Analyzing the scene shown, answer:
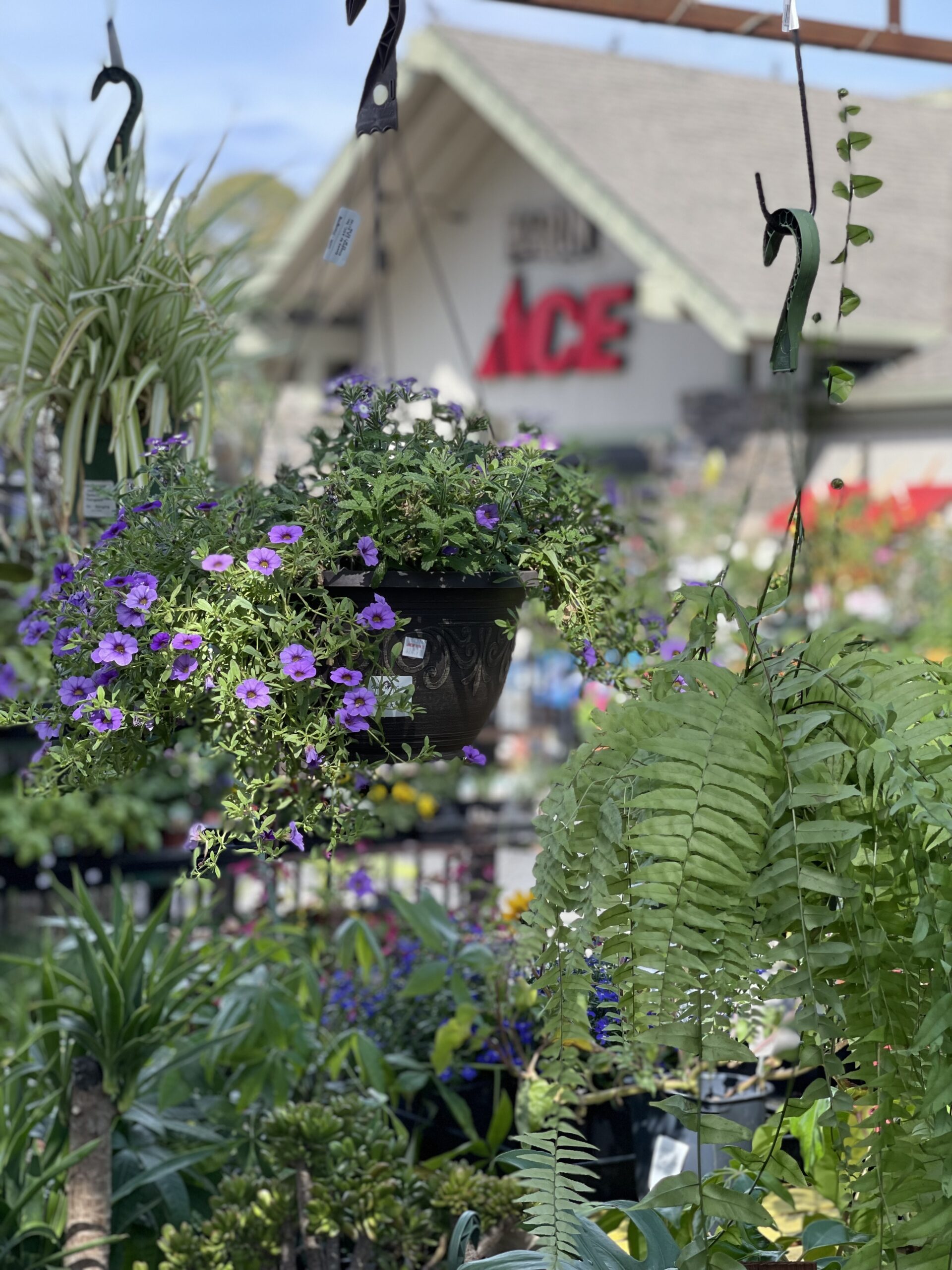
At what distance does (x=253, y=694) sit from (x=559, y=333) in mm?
10269

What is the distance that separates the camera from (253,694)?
1502mm

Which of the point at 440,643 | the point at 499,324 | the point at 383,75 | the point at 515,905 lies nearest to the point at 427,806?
the point at 515,905

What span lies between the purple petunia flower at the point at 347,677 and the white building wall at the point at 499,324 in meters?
7.89

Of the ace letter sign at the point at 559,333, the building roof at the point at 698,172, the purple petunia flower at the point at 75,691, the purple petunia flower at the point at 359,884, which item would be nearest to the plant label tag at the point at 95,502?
the purple petunia flower at the point at 75,691

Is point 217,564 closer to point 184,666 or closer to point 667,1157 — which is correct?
point 184,666

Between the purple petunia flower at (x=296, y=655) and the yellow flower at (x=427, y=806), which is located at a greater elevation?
the purple petunia flower at (x=296, y=655)

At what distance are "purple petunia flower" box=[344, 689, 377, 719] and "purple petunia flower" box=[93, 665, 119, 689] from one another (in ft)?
0.97

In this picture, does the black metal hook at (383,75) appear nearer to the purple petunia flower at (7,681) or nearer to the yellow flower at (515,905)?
the yellow flower at (515,905)

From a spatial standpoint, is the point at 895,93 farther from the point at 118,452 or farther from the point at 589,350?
the point at 118,452

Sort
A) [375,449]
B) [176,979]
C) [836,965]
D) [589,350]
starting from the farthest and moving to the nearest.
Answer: [589,350] → [176,979] → [375,449] → [836,965]

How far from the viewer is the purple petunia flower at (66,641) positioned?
5.33ft

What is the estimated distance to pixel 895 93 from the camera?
15.5 meters

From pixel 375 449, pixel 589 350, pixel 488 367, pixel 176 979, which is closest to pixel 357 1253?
pixel 176 979

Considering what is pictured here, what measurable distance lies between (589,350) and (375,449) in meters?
9.55
